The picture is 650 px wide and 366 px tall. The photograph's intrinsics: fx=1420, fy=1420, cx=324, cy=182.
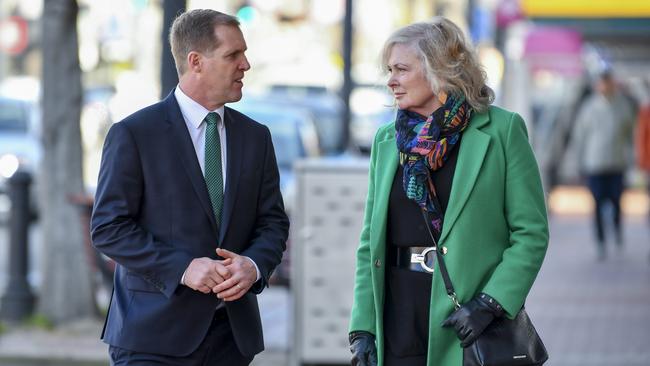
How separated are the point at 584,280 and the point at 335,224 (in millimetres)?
6066

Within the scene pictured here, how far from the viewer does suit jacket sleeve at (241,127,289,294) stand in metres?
4.46

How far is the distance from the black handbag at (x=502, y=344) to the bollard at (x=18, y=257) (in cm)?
651

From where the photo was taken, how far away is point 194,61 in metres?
4.43

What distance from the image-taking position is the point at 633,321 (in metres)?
11.1

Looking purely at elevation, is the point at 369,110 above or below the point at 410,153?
below

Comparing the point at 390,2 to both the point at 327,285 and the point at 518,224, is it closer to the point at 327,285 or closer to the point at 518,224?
the point at 327,285

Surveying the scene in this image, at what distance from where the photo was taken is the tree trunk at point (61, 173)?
991 centimetres

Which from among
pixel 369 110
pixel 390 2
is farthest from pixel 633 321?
pixel 390 2

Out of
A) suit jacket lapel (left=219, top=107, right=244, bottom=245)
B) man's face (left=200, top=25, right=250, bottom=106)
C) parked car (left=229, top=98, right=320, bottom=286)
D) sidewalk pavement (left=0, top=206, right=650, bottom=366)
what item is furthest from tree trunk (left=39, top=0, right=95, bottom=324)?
man's face (left=200, top=25, right=250, bottom=106)

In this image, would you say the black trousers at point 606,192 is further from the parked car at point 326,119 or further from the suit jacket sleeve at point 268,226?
the suit jacket sleeve at point 268,226

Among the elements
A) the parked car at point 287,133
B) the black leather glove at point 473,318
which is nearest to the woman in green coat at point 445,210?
the black leather glove at point 473,318

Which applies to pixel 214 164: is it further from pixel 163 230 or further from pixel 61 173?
pixel 61 173

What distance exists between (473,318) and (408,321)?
0.81 feet

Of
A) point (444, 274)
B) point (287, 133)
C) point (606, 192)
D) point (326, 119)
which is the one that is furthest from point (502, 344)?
point (326, 119)
